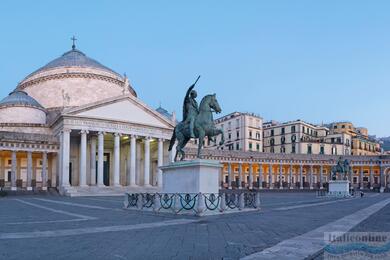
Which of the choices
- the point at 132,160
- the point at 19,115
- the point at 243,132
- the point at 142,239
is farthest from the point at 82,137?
the point at 243,132

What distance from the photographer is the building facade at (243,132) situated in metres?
119

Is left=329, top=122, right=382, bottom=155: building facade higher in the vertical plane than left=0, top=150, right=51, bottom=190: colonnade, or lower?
higher

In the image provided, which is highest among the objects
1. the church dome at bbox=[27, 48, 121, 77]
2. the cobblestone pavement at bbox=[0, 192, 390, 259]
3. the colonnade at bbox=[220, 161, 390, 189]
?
the church dome at bbox=[27, 48, 121, 77]

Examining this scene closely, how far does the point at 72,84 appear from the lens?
77.7 meters

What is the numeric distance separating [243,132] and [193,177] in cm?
9876

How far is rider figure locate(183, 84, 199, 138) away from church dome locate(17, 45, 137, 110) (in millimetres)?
53223

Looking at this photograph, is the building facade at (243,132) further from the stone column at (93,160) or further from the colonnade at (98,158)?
the stone column at (93,160)

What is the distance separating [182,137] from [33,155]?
165 feet

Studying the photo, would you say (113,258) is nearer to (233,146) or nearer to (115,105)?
(115,105)

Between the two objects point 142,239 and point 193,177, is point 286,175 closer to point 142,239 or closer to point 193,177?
point 193,177

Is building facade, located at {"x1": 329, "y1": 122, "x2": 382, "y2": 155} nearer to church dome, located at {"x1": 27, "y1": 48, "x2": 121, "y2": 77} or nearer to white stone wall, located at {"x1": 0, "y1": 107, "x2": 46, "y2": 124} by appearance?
church dome, located at {"x1": 27, "y1": 48, "x2": 121, "y2": 77}

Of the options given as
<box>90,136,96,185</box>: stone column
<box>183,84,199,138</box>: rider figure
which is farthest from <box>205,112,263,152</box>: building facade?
<box>183,84,199,138</box>: rider figure

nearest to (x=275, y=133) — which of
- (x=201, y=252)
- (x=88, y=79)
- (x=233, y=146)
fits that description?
(x=233, y=146)

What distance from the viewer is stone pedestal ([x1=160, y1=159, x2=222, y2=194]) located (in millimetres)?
21594
